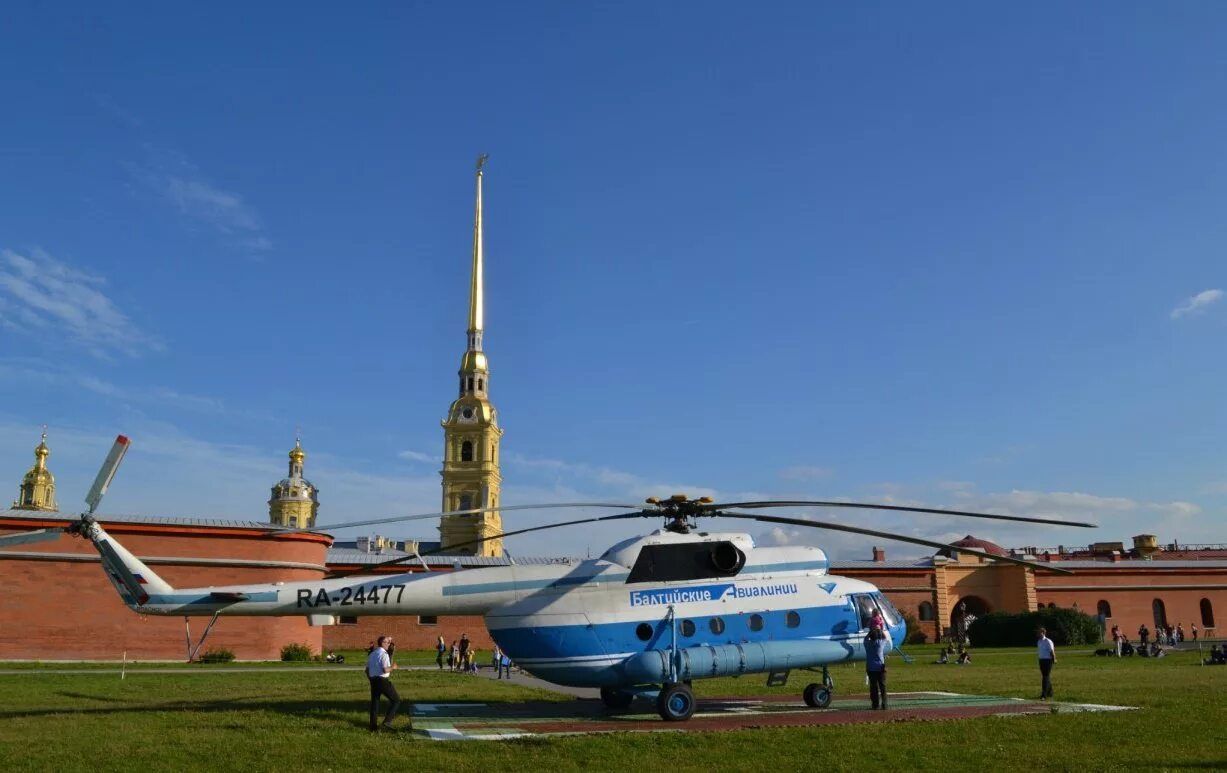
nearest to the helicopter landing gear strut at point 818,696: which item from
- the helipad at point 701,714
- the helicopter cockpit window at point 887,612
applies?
the helipad at point 701,714

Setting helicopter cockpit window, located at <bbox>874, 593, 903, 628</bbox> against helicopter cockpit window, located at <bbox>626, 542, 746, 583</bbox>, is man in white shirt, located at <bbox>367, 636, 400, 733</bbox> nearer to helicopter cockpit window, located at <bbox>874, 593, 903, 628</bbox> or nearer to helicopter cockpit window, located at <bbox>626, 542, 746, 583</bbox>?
helicopter cockpit window, located at <bbox>626, 542, 746, 583</bbox>

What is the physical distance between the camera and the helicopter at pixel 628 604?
16469 mm

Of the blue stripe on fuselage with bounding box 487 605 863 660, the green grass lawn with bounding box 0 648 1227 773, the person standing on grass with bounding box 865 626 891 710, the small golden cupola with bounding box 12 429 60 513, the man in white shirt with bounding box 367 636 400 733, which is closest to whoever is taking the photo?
the green grass lawn with bounding box 0 648 1227 773

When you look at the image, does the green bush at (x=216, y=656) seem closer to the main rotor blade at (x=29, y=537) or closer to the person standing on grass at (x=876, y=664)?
the main rotor blade at (x=29, y=537)

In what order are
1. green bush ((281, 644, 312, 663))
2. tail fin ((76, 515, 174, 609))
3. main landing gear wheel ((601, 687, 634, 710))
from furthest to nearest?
green bush ((281, 644, 312, 663)), main landing gear wheel ((601, 687, 634, 710)), tail fin ((76, 515, 174, 609))

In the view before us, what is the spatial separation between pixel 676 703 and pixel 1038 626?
146ft

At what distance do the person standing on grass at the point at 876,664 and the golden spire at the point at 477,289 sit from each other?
96664 millimetres

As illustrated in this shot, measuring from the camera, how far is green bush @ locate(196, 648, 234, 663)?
3703 centimetres

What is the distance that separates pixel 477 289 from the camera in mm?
111000

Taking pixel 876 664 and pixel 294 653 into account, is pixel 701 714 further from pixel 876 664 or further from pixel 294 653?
pixel 294 653

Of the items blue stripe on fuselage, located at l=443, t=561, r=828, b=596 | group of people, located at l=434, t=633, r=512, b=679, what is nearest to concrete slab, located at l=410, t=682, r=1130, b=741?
blue stripe on fuselage, located at l=443, t=561, r=828, b=596

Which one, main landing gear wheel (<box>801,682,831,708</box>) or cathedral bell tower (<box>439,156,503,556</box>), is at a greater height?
cathedral bell tower (<box>439,156,503,556</box>)

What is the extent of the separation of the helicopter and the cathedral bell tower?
91.4 m

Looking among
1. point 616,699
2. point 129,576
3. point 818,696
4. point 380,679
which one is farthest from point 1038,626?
point 129,576
